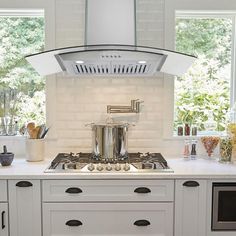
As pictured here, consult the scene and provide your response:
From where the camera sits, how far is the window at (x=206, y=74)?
3061 mm

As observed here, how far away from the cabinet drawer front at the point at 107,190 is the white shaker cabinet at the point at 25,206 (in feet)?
0.24

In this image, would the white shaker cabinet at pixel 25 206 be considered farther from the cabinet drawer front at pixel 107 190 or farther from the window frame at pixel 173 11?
the window frame at pixel 173 11

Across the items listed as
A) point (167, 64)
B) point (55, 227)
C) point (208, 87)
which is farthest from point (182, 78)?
point (55, 227)

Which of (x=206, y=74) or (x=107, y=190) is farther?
(x=206, y=74)

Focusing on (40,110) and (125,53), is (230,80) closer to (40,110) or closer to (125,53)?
(125,53)

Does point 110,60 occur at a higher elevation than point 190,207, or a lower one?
higher

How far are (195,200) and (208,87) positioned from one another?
1.18 m

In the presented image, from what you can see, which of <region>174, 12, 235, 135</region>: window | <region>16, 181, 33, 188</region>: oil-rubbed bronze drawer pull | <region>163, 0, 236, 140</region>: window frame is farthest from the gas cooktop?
<region>174, 12, 235, 135</region>: window

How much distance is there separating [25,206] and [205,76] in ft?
6.36

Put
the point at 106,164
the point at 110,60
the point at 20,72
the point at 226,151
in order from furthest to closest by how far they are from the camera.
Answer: the point at 20,72, the point at 226,151, the point at 106,164, the point at 110,60

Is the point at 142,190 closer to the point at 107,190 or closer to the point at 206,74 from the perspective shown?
the point at 107,190

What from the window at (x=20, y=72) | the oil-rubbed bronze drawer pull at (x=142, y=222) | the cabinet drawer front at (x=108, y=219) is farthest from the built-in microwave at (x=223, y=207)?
the window at (x=20, y=72)

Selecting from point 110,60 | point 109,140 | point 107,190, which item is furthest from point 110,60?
point 107,190

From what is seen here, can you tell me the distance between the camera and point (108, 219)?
7.75 ft
